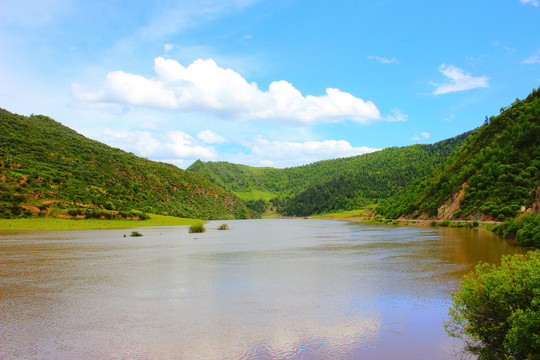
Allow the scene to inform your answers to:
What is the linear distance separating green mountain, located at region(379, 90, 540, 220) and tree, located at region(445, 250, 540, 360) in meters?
53.7

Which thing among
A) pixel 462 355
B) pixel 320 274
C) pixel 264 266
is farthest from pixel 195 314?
pixel 264 266

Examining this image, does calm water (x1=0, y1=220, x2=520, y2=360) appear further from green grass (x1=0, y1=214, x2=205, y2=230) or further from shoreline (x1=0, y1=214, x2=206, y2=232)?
green grass (x1=0, y1=214, x2=205, y2=230)

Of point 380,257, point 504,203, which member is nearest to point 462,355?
point 380,257

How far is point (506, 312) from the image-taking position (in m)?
9.16

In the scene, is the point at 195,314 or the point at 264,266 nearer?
the point at 195,314

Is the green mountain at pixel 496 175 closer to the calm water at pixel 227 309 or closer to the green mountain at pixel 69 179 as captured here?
the calm water at pixel 227 309

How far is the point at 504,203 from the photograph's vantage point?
66.6 meters

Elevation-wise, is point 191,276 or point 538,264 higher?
point 538,264

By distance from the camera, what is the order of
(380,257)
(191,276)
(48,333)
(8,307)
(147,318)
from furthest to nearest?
(380,257)
(191,276)
(8,307)
(147,318)
(48,333)

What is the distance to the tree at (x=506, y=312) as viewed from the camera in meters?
8.04

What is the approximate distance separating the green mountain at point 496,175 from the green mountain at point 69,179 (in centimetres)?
7902

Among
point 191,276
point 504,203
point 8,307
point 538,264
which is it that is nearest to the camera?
point 538,264

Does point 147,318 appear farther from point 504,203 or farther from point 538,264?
point 504,203

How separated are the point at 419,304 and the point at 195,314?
9.26 m
